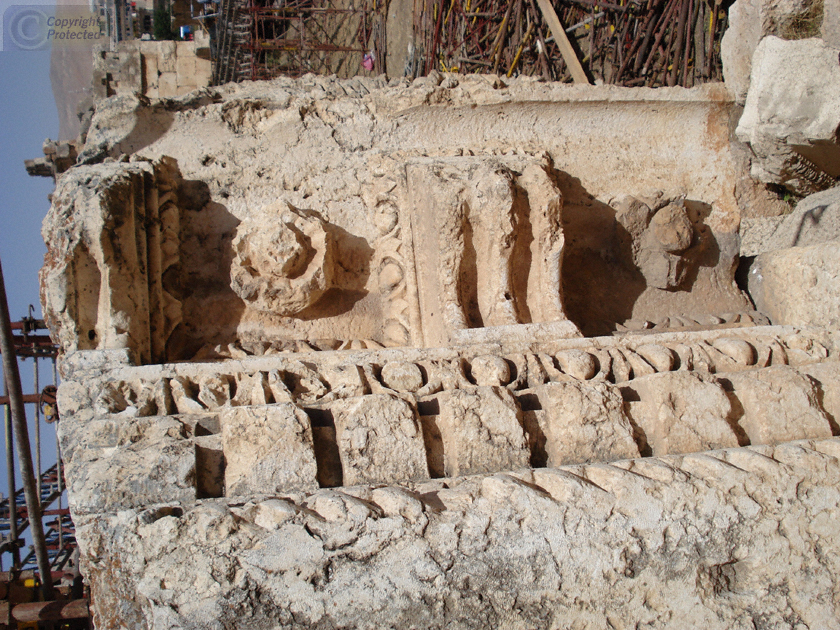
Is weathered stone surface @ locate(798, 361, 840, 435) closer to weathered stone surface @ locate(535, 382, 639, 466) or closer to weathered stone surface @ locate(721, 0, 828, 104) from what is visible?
weathered stone surface @ locate(535, 382, 639, 466)

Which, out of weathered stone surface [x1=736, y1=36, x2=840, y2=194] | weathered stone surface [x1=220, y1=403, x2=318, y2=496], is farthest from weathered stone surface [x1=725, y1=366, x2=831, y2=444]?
weathered stone surface [x1=220, y1=403, x2=318, y2=496]

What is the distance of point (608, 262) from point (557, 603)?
2.00 m

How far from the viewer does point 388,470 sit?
1.73 meters

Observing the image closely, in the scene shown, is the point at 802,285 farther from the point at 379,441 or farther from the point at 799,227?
the point at 379,441

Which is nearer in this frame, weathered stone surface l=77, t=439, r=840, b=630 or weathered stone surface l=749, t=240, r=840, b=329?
weathered stone surface l=77, t=439, r=840, b=630

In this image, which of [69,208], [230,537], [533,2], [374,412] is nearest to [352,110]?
[69,208]

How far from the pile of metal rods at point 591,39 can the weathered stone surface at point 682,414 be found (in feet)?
10.6

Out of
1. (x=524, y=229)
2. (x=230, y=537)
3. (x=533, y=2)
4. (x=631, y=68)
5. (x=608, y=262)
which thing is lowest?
(x=230, y=537)

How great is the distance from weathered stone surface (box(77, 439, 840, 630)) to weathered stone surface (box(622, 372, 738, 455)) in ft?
0.61

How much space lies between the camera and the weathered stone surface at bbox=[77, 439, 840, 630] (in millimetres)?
1382

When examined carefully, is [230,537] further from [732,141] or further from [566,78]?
[566,78]

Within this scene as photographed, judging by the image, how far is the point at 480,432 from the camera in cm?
180

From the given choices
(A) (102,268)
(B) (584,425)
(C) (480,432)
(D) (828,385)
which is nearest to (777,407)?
(D) (828,385)

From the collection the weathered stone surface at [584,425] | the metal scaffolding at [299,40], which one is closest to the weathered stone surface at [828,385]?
the weathered stone surface at [584,425]
